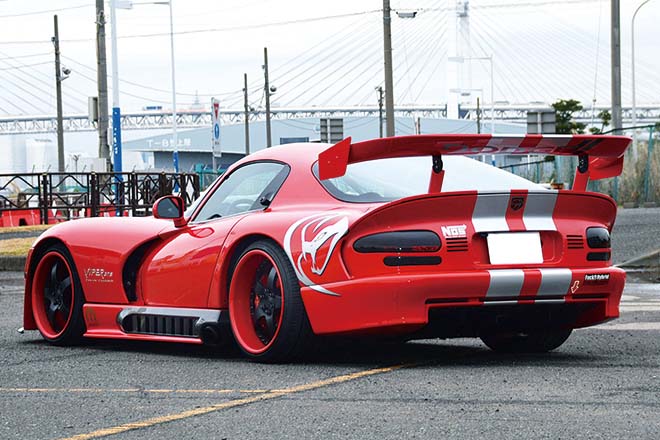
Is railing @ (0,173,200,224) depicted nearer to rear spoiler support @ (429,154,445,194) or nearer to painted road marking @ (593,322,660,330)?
painted road marking @ (593,322,660,330)

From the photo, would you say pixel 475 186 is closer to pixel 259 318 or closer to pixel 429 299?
pixel 429 299

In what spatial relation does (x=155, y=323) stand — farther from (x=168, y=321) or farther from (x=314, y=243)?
(x=314, y=243)

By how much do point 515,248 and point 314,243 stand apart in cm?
96

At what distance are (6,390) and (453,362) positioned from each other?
7.06ft

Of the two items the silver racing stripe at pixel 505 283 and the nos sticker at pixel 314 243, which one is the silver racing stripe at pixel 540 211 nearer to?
the silver racing stripe at pixel 505 283

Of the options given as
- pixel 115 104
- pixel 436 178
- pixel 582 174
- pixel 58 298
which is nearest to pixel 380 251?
pixel 436 178

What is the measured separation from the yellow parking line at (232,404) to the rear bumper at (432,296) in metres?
0.24

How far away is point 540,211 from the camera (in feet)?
19.3

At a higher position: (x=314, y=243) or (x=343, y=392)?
(x=314, y=243)

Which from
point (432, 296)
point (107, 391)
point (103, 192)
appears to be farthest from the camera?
point (103, 192)

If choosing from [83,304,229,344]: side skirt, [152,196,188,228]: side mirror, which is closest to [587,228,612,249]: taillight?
[83,304,229,344]: side skirt

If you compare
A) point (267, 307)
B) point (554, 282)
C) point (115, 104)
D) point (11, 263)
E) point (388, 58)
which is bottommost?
point (11, 263)

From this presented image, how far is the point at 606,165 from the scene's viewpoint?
6.36 metres

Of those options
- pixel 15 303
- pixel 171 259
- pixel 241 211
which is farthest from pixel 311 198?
pixel 15 303
